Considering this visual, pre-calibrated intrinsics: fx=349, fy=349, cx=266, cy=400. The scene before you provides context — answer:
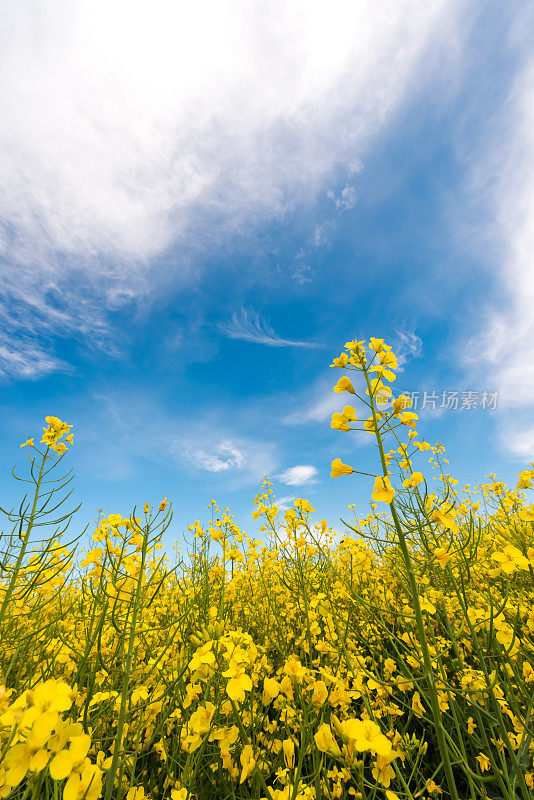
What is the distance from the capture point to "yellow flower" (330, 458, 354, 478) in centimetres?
159

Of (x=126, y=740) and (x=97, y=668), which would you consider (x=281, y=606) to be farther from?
(x=126, y=740)

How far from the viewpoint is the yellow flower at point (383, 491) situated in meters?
1.35

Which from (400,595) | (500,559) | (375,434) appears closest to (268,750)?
(500,559)

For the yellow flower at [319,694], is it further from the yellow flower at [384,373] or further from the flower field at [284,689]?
the yellow flower at [384,373]

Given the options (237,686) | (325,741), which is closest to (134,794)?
(237,686)

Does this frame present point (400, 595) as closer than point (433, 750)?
No

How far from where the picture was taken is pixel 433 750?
9.75 feet

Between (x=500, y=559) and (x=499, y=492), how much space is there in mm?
4961

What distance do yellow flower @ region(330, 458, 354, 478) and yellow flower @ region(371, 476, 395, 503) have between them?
0.59 ft

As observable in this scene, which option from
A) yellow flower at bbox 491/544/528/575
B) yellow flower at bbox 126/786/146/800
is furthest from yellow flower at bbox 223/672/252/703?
yellow flower at bbox 491/544/528/575

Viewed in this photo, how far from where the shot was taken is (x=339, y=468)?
1.60m

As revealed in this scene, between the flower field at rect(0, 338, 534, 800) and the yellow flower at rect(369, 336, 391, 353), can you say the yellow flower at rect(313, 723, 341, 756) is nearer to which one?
the flower field at rect(0, 338, 534, 800)

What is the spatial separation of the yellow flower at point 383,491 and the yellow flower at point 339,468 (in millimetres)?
180

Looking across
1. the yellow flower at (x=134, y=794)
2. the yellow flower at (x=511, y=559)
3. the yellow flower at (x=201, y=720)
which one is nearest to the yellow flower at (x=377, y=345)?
the yellow flower at (x=511, y=559)
